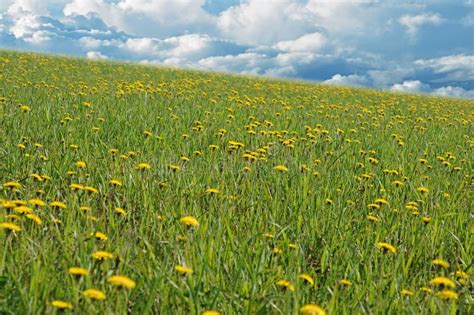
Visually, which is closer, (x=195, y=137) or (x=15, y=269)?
(x=15, y=269)

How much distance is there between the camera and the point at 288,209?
3.36 m

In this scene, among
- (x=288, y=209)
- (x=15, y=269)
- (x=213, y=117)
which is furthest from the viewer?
(x=213, y=117)

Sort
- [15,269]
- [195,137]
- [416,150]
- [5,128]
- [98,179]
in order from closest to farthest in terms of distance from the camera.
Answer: [15,269]
[98,179]
[5,128]
[195,137]
[416,150]

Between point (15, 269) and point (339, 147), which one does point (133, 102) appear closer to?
point (339, 147)

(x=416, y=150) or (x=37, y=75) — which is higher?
(x=37, y=75)

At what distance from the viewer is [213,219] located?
2.76 meters

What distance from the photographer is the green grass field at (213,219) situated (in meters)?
1.90

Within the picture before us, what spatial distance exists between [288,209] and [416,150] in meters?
3.42

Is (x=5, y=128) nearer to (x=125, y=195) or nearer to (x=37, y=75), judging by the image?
(x=125, y=195)

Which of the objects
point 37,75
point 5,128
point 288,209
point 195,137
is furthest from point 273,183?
point 37,75

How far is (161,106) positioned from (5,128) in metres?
2.75

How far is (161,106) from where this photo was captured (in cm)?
739

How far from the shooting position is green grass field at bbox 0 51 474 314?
6.23 feet

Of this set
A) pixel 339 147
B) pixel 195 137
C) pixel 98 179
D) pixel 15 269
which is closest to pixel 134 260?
pixel 15 269
